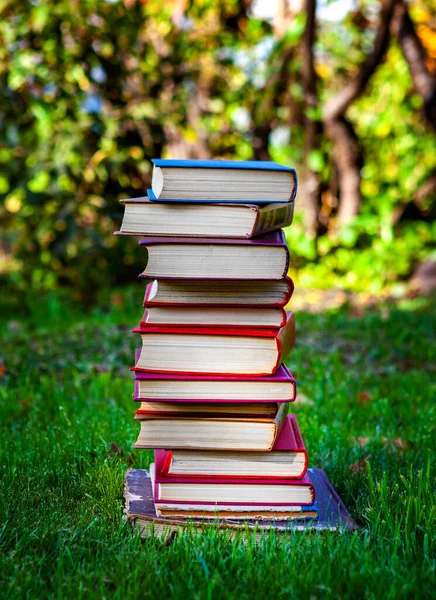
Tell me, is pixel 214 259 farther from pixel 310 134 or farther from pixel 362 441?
pixel 310 134

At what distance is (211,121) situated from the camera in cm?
699

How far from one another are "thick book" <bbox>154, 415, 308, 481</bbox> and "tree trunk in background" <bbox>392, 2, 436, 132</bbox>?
17.1ft

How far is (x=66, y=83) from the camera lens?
20.9 ft

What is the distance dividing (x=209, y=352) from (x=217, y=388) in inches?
3.8

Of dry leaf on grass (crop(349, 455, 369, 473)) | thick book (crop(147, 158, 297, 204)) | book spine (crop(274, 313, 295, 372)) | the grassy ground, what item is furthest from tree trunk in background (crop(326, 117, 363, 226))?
thick book (crop(147, 158, 297, 204))

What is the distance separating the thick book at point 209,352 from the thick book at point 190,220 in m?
0.25

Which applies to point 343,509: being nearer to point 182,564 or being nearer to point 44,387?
point 182,564

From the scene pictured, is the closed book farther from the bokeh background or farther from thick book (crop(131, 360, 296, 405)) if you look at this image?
the bokeh background

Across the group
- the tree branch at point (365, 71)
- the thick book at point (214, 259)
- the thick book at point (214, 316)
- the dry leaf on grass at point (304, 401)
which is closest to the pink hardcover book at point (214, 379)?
the thick book at point (214, 316)

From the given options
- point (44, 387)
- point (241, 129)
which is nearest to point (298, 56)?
point (241, 129)

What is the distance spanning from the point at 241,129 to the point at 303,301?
221cm

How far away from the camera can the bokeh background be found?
6191 mm

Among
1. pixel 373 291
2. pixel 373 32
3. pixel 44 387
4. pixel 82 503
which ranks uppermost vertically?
pixel 373 32

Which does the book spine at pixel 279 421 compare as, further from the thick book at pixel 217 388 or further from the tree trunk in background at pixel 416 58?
the tree trunk in background at pixel 416 58
